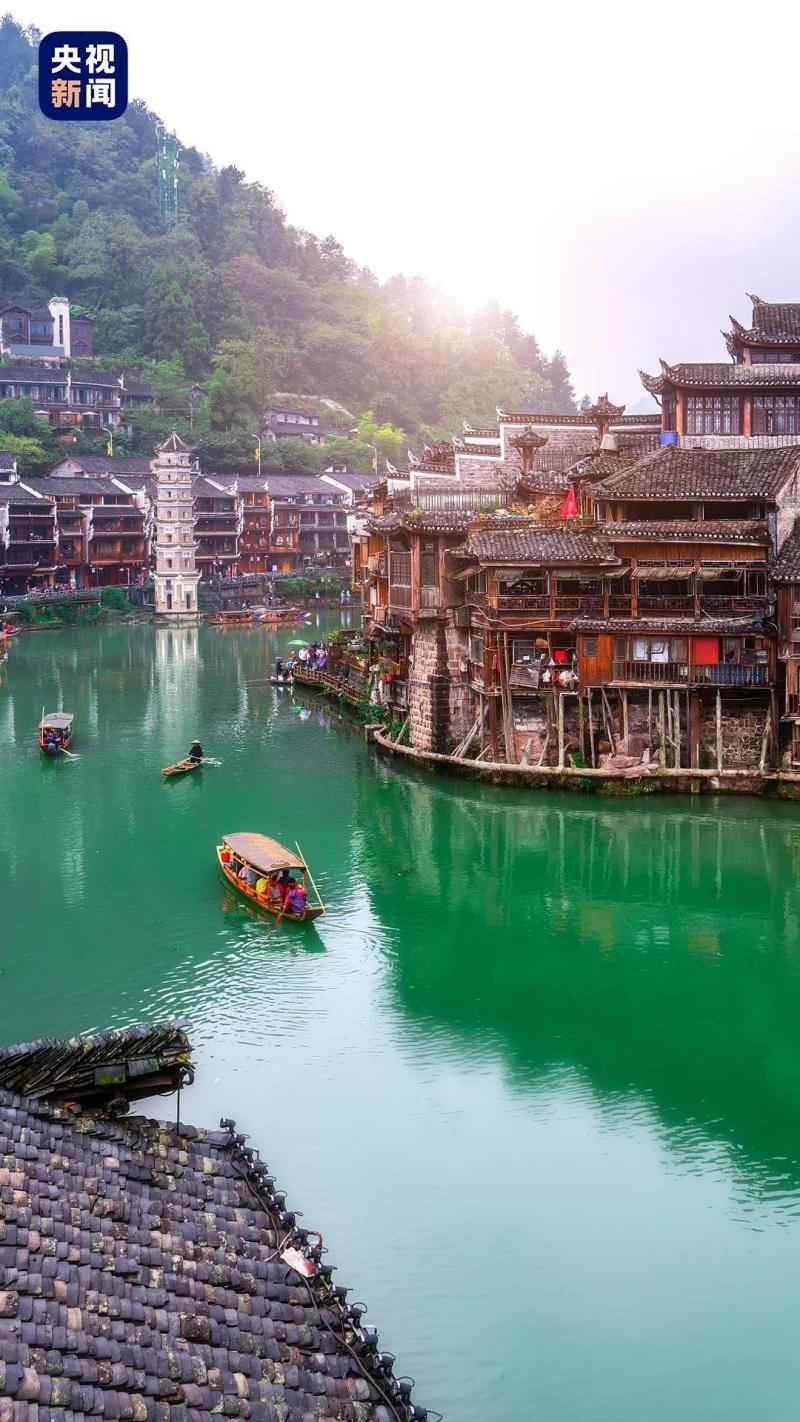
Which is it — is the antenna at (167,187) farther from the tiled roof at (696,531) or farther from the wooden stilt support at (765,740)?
the wooden stilt support at (765,740)

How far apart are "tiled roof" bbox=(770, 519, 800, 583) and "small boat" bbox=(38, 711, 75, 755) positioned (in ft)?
78.1

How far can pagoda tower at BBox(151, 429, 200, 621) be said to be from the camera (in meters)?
87.3

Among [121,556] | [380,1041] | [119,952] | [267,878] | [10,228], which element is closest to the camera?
[380,1041]

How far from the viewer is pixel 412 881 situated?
99.5 ft

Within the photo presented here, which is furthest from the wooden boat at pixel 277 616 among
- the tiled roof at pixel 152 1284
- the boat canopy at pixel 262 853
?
the tiled roof at pixel 152 1284

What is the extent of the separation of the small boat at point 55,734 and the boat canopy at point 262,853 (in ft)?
51.6

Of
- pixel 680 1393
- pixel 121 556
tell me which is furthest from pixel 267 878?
pixel 121 556

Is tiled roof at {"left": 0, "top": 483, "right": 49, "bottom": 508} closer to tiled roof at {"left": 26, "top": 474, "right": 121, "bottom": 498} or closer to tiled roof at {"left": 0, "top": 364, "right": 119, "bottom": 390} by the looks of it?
tiled roof at {"left": 26, "top": 474, "right": 121, "bottom": 498}

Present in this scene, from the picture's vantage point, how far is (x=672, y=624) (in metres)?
35.2

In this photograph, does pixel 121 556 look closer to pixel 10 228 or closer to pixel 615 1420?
pixel 10 228

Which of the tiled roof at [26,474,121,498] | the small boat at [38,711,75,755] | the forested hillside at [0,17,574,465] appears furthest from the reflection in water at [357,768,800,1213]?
the forested hillside at [0,17,574,465]

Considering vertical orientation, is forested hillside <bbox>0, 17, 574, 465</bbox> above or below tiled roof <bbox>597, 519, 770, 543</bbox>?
above

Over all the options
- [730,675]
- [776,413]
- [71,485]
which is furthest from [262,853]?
[71,485]

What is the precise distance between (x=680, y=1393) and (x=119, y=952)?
1449cm
